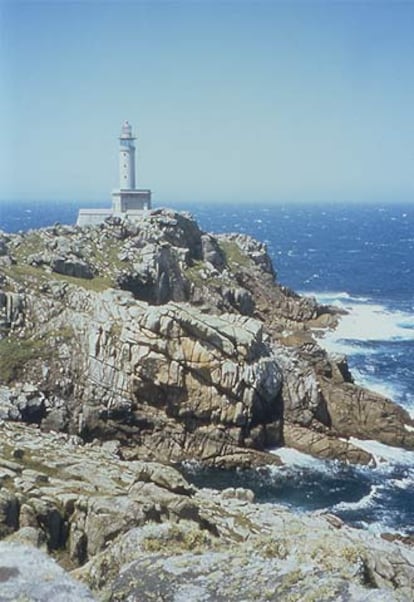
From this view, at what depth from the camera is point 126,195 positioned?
95500mm

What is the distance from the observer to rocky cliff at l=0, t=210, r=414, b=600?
1627 centimetres

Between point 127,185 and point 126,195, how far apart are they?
11.1 ft

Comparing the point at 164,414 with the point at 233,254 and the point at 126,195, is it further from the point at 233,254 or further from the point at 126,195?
the point at 126,195

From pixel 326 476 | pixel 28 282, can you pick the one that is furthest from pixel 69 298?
pixel 326 476

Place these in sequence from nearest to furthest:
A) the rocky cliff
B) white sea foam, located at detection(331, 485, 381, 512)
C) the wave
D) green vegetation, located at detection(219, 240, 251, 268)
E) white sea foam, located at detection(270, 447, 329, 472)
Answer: the rocky cliff → white sea foam, located at detection(331, 485, 381, 512) → white sea foam, located at detection(270, 447, 329, 472) → the wave → green vegetation, located at detection(219, 240, 251, 268)

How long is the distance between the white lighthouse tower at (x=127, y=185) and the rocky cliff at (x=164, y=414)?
12657mm

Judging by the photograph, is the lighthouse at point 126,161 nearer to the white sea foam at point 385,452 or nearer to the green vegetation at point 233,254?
the green vegetation at point 233,254

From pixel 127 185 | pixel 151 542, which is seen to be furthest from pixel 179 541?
pixel 127 185

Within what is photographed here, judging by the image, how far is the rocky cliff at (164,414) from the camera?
16.3 m

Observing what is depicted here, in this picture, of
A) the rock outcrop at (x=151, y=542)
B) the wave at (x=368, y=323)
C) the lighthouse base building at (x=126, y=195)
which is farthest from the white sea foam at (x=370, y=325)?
the rock outcrop at (x=151, y=542)

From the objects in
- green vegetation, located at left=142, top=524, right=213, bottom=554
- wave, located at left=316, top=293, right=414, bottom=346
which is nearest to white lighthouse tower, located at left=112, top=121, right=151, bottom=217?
wave, located at left=316, top=293, right=414, bottom=346

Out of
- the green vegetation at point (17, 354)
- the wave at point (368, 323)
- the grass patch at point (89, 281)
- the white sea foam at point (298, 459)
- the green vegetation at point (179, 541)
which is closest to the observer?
the green vegetation at point (179, 541)

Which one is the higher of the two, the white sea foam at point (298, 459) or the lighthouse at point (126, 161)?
the lighthouse at point (126, 161)

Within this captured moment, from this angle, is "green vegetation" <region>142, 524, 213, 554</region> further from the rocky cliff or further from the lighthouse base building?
the lighthouse base building
